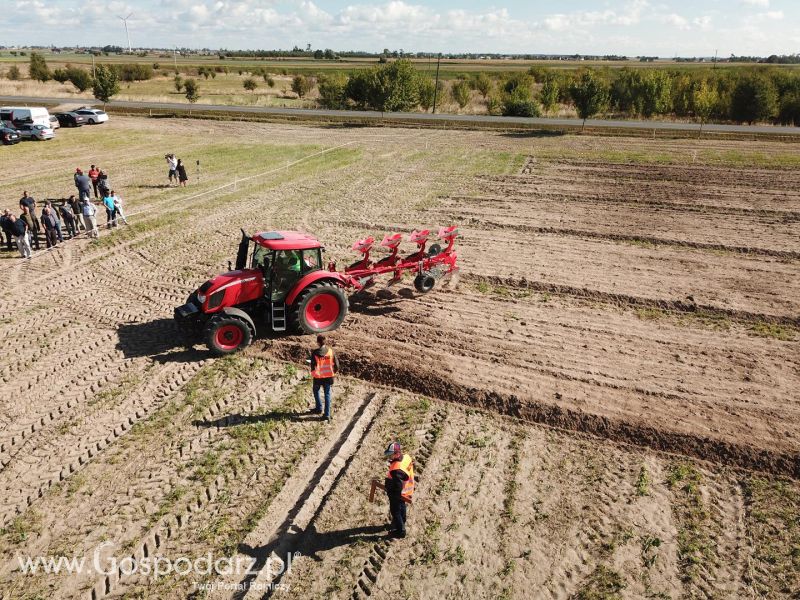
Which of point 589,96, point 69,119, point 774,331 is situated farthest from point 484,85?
point 774,331

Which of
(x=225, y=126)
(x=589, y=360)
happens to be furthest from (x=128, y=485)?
(x=225, y=126)

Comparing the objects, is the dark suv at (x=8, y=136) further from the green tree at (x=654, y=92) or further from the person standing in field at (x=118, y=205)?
the green tree at (x=654, y=92)

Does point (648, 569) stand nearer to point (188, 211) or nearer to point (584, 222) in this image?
point (584, 222)

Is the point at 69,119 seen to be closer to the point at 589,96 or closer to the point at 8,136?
the point at 8,136

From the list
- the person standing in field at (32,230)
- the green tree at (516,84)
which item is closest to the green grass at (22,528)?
the person standing in field at (32,230)

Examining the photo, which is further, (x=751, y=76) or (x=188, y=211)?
(x=751, y=76)

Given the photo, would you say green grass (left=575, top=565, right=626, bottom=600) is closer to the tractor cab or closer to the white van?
the tractor cab
